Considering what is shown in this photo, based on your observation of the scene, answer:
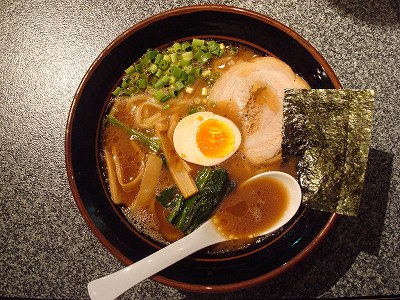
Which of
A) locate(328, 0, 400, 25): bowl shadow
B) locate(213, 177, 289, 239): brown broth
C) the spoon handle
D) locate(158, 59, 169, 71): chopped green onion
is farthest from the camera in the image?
locate(328, 0, 400, 25): bowl shadow

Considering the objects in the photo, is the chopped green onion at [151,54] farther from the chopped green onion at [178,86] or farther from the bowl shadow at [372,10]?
the bowl shadow at [372,10]

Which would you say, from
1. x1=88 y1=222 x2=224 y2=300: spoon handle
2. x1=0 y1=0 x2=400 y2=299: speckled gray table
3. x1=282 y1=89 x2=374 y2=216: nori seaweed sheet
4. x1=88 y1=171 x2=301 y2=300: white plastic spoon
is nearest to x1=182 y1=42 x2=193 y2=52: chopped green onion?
x1=0 y1=0 x2=400 y2=299: speckled gray table

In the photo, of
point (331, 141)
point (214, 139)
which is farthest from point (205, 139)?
point (331, 141)

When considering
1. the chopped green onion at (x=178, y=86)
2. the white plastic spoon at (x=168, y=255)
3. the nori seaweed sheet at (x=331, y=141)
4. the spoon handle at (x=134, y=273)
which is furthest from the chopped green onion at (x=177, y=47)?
the spoon handle at (x=134, y=273)

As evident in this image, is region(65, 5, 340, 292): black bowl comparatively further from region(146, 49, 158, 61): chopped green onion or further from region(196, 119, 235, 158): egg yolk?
region(196, 119, 235, 158): egg yolk

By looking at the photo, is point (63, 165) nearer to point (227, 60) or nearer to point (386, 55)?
point (227, 60)

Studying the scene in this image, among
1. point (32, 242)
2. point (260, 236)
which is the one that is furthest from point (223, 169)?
point (32, 242)

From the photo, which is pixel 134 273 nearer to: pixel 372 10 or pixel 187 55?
pixel 187 55
